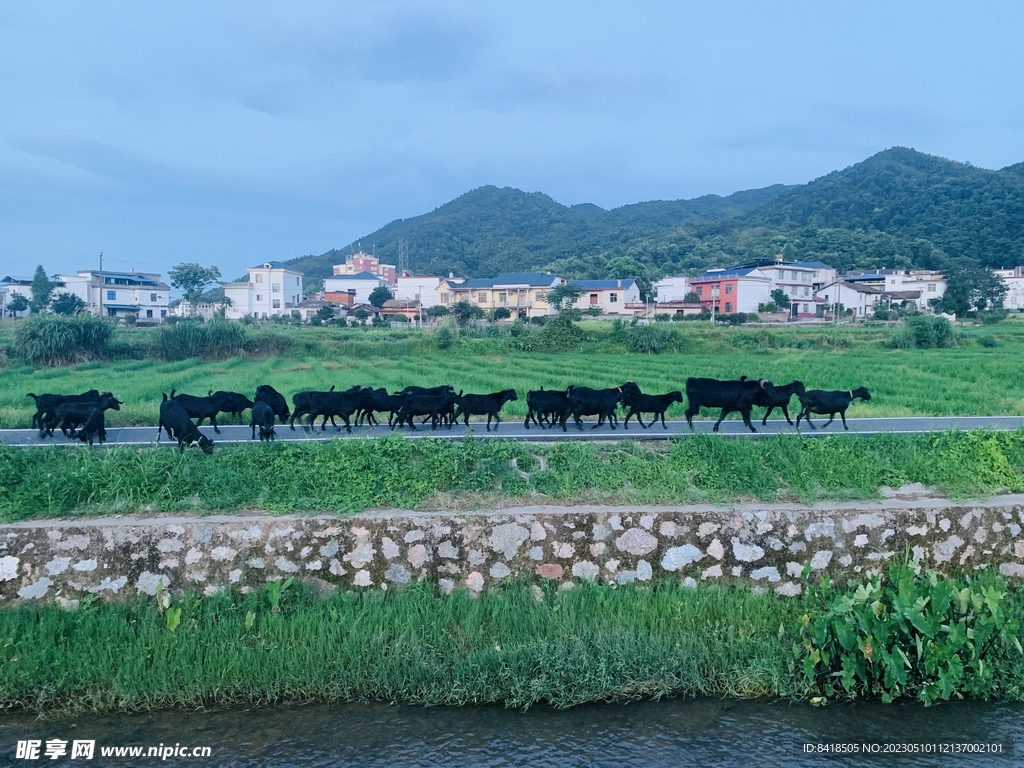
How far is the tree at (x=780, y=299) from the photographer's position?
6762 cm

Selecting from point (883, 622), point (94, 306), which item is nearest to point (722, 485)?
point (883, 622)

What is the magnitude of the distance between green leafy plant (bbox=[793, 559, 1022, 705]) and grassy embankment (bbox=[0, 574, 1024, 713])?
0.05ft

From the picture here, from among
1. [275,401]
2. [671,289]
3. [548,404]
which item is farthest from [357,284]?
[548,404]

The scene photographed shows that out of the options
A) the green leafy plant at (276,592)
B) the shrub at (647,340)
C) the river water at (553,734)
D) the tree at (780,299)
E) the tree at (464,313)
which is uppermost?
the tree at (780,299)

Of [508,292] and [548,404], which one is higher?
[508,292]

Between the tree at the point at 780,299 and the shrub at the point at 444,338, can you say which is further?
the tree at the point at 780,299

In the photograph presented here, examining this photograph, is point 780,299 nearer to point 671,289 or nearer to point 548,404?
point 671,289

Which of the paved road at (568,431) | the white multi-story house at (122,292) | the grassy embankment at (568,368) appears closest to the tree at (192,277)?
the white multi-story house at (122,292)

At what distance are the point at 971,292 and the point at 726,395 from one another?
6582 centimetres

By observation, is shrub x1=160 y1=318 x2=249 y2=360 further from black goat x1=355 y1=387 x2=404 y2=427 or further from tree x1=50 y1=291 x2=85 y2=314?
tree x1=50 y1=291 x2=85 y2=314

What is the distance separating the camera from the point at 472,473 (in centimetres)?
950

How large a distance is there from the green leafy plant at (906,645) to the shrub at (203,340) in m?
34.1

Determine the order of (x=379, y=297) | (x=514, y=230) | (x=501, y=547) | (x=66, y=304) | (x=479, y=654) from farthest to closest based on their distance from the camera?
1. (x=514, y=230)
2. (x=379, y=297)
3. (x=66, y=304)
4. (x=501, y=547)
5. (x=479, y=654)

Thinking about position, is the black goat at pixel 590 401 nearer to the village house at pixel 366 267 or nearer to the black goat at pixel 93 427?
the black goat at pixel 93 427
